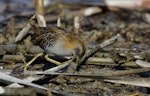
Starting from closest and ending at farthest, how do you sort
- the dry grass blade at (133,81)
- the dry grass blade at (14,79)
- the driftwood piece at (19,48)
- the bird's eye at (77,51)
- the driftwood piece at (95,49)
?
the dry grass blade at (14,79) < the dry grass blade at (133,81) < the bird's eye at (77,51) < the driftwood piece at (95,49) < the driftwood piece at (19,48)

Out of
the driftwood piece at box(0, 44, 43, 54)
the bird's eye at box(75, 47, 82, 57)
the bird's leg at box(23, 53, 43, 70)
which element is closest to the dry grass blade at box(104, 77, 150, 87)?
the bird's eye at box(75, 47, 82, 57)

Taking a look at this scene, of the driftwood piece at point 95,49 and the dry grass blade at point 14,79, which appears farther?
the driftwood piece at point 95,49

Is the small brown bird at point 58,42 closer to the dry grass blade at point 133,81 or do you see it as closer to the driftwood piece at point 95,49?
the driftwood piece at point 95,49

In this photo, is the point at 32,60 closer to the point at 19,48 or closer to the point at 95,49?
the point at 19,48

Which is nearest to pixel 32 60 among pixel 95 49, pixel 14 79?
pixel 95 49

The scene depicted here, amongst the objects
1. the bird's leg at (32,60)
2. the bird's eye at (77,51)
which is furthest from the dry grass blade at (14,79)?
the bird's eye at (77,51)

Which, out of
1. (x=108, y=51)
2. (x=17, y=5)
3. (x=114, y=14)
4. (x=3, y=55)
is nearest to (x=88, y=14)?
(x=114, y=14)

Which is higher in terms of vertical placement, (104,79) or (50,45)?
(50,45)

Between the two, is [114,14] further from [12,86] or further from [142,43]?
[12,86]
